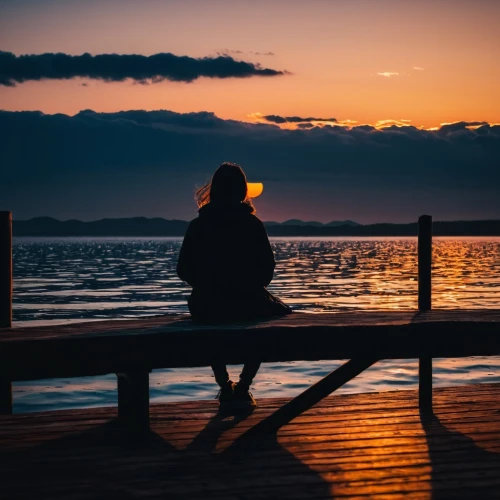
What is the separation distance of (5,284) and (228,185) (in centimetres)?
290

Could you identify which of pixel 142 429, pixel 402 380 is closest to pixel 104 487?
pixel 142 429

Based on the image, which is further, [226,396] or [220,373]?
[226,396]

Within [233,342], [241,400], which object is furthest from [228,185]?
[241,400]

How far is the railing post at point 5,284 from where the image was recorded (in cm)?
748

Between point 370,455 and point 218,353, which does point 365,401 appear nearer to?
point 370,455

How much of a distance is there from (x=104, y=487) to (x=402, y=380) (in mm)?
9254

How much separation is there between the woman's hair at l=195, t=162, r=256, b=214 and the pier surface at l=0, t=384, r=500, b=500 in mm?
2040

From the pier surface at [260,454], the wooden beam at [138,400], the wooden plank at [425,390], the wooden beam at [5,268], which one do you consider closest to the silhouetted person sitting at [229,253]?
the wooden beam at [138,400]

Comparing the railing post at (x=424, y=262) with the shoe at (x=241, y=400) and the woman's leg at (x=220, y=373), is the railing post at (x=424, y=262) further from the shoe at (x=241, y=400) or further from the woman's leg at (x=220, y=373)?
the woman's leg at (x=220, y=373)

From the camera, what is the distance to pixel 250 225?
6.46 m

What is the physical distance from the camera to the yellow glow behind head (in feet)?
21.9

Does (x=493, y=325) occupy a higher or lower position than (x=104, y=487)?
higher

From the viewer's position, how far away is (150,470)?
5227 millimetres

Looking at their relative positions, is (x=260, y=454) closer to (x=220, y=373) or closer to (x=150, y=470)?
(x=150, y=470)
